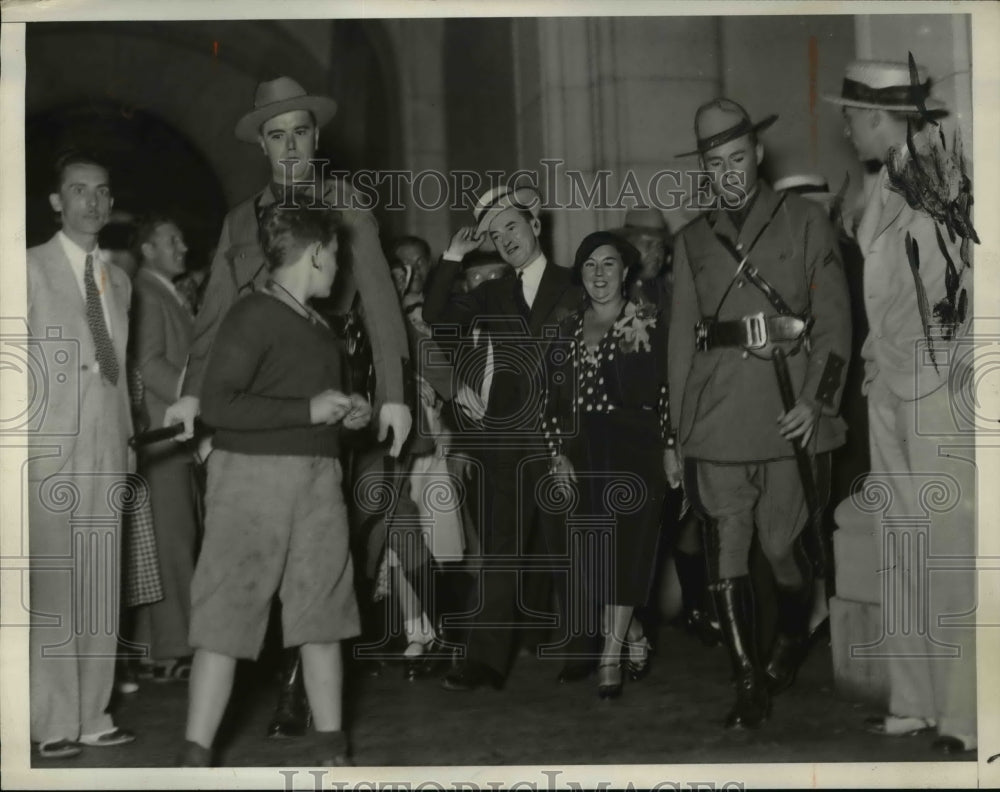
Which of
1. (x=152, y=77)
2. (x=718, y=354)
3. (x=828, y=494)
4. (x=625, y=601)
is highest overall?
(x=152, y=77)

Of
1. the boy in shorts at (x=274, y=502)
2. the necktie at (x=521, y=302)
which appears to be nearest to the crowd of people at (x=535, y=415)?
the necktie at (x=521, y=302)

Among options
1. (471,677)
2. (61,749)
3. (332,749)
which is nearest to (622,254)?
(471,677)

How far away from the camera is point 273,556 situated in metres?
4.77

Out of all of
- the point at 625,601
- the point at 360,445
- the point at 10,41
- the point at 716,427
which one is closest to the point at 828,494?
the point at 716,427

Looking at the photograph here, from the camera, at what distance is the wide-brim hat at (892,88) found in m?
5.28

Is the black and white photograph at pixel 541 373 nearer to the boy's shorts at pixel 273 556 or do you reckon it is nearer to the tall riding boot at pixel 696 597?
the tall riding boot at pixel 696 597

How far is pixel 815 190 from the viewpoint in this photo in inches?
212

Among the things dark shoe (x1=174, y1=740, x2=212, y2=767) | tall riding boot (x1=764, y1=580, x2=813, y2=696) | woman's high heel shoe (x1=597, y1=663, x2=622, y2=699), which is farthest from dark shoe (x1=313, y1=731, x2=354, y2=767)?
tall riding boot (x1=764, y1=580, x2=813, y2=696)

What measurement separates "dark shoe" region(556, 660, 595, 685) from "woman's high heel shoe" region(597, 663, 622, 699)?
0.05 m

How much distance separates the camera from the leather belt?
5168mm

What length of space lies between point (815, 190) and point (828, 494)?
3.83 feet

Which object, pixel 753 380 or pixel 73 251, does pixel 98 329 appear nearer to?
pixel 73 251

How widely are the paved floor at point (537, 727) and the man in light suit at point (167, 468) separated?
0.75ft

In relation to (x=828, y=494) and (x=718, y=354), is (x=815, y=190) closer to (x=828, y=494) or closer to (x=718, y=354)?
(x=718, y=354)
